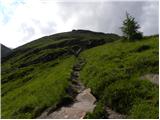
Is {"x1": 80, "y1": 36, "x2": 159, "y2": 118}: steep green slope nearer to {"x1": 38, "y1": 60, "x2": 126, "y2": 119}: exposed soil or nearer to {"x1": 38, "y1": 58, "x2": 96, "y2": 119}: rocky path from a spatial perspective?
{"x1": 38, "y1": 60, "x2": 126, "y2": 119}: exposed soil

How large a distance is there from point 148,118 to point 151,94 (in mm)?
5143

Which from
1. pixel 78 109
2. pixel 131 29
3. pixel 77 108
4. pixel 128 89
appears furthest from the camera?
pixel 131 29

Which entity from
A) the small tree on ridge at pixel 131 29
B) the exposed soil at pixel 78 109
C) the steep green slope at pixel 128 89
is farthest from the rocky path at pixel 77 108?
the small tree on ridge at pixel 131 29

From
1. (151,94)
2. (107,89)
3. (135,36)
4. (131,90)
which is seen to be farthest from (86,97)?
(135,36)

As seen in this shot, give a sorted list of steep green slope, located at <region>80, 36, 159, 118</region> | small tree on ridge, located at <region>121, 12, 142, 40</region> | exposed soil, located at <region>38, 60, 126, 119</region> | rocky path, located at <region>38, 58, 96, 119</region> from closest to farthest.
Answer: steep green slope, located at <region>80, 36, 159, 118</region>, exposed soil, located at <region>38, 60, 126, 119</region>, rocky path, located at <region>38, 58, 96, 119</region>, small tree on ridge, located at <region>121, 12, 142, 40</region>

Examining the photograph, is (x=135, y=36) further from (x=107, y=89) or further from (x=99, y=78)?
(x=107, y=89)

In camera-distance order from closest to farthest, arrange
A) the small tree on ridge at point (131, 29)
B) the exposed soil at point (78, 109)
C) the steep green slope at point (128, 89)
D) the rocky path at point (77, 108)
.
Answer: the steep green slope at point (128, 89) → the exposed soil at point (78, 109) → the rocky path at point (77, 108) → the small tree on ridge at point (131, 29)

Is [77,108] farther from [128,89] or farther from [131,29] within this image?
[131,29]

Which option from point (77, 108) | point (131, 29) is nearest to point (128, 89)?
point (77, 108)

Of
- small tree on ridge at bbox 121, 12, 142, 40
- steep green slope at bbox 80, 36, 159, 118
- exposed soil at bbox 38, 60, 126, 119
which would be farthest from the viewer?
small tree on ridge at bbox 121, 12, 142, 40

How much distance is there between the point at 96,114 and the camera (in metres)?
27.2

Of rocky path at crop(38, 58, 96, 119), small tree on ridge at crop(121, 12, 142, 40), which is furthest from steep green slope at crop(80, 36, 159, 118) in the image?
small tree on ridge at crop(121, 12, 142, 40)

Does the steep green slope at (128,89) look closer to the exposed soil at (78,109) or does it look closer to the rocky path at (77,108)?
the exposed soil at (78,109)

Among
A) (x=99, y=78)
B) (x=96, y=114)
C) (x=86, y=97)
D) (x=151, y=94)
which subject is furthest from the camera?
(x=99, y=78)
